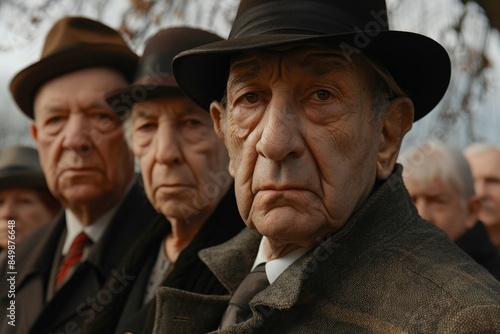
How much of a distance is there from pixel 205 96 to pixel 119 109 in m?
1.50

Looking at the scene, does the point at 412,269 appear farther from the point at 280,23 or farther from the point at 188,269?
the point at 188,269

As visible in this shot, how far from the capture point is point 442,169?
5.77 meters

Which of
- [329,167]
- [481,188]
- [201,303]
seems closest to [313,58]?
[329,167]

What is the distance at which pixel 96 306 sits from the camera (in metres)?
4.30

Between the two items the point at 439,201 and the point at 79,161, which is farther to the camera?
the point at 439,201

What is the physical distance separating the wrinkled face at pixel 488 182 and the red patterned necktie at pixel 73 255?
11.5 feet

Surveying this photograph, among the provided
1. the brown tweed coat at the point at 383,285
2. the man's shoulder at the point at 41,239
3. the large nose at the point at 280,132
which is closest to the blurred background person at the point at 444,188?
the man's shoulder at the point at 41,239

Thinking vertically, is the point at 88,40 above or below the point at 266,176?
below

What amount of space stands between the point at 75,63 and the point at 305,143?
277 cm

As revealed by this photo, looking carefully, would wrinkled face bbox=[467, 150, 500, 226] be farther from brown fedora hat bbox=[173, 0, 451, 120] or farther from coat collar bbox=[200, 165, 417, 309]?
coat collar bbox=[200, 165, 417, 309]

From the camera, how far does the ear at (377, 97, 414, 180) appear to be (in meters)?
3.05

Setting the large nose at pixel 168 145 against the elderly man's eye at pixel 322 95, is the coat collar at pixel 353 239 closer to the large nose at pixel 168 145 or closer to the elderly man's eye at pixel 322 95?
the elderly man's eye at pixel 322 95

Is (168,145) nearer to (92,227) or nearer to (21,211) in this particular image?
(92,227)

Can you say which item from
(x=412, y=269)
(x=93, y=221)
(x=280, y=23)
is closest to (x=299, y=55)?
(x=280, y=23)
